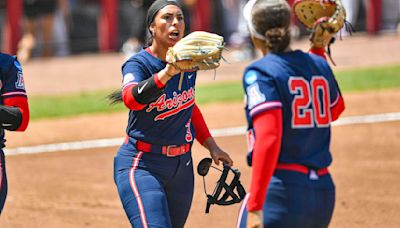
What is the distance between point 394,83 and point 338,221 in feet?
23.4

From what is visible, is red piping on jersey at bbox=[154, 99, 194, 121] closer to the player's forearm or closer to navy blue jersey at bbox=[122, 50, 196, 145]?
navy blue jersey at bbox=[122, 50, 196, 145]

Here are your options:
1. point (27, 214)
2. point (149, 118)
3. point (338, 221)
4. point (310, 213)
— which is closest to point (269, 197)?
point (310, 213)

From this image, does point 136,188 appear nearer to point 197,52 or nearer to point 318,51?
point 197,52

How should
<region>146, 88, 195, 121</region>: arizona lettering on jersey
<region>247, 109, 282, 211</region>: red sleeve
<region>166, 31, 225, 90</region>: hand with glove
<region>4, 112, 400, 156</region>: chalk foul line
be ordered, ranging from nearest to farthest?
<region>247, 109, 282, 211</region>: red sleeve
<region>166, 31, 225, 90</region>: hand with glove
<region>146, 88, 195, 121</region>: arizona lettering on jersey
<region>4, 112, 400, 156</region>: chalk foul line

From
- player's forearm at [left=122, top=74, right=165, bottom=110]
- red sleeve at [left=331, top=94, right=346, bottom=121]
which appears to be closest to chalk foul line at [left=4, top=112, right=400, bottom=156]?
player's forearm at [left=122, top=74, right=165, bottom=110]

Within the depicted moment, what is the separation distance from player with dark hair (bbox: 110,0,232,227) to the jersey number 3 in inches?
44.3

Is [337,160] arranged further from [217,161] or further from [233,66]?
[233,66]

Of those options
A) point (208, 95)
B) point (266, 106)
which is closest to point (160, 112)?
point (266, 106)

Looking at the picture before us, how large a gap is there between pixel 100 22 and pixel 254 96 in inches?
680

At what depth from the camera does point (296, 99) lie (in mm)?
4227

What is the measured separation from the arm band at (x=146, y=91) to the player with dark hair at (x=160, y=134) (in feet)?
0.35

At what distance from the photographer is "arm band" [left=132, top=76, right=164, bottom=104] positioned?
4.94m

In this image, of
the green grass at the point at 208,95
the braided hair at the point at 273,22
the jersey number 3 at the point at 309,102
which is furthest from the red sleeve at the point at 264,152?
the green grass at the point at 208,95

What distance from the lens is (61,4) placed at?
814 inches
